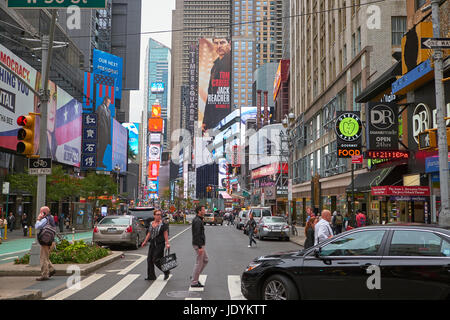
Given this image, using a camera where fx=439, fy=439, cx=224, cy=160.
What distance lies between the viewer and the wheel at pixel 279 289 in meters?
6.96

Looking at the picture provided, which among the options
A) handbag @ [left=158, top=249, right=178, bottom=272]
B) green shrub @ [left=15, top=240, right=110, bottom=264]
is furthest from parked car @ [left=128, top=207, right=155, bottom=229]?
handbag @ [left=158, top=249, right=178, bottom=272]

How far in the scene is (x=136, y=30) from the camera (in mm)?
123812

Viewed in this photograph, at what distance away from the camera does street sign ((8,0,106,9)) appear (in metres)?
9.40

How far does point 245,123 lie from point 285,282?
150219 millimetres

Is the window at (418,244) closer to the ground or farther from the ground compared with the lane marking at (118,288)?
farther from the ground

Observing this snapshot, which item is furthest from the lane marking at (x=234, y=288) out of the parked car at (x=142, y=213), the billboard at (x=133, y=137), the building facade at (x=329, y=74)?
the billboard at (x=133, y=137)

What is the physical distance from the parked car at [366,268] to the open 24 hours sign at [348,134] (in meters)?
19.1

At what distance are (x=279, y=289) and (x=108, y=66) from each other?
79.0m

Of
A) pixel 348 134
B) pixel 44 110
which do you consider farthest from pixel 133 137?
pixel 44 110

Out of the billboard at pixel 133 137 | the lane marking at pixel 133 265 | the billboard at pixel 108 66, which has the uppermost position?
the billboard at pixel 108 66

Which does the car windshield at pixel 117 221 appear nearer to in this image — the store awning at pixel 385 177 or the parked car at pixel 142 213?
the parked car at pixel 142 213

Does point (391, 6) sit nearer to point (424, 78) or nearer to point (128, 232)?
point (424, 78)

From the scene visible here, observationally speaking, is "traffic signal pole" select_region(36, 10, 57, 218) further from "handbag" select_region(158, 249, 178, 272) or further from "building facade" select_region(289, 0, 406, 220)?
"building facade" select_region(289, 0, 406, 220)
